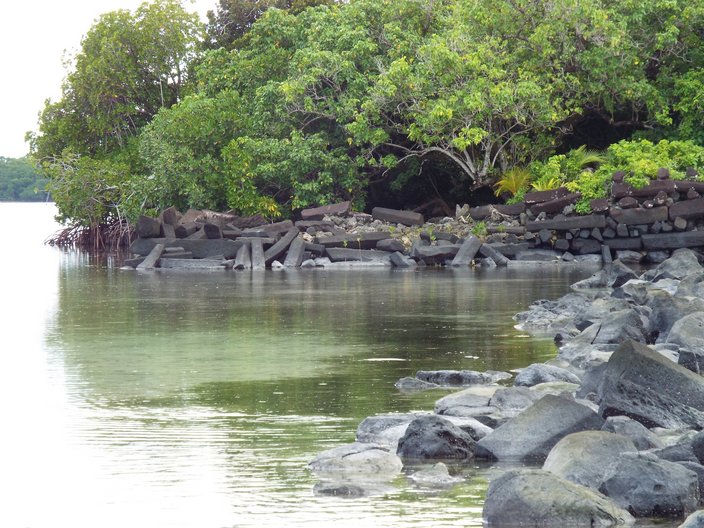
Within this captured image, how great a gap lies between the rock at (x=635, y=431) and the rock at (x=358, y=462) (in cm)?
140

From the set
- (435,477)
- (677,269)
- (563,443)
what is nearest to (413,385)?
(435,477)

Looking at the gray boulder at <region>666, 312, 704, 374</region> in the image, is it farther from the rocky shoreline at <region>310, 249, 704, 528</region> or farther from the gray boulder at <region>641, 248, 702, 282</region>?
the gray boulder at <region>641, 248, 702, 282</region>

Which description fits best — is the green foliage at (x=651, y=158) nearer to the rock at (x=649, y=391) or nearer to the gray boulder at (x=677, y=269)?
the gray boulder at (x=677, y=269)

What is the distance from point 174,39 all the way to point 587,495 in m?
40.4

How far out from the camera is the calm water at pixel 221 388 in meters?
6.58

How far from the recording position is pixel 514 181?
30.9 metres

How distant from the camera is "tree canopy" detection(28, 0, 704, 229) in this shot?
29.8 metres

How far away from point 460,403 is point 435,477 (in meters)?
1.99

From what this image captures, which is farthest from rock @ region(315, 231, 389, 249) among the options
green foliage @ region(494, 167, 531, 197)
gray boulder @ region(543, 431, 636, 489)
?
gray boulder @ region(543, 431, 636, 489)

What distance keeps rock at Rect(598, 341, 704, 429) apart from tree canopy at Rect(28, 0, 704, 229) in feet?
69.4

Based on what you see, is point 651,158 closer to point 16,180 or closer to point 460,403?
point 460,403

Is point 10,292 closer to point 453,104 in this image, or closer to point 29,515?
point 453,104

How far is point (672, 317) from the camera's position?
12656 mm

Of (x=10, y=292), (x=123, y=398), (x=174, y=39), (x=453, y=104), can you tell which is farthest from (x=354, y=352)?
(x=174, y=39)
